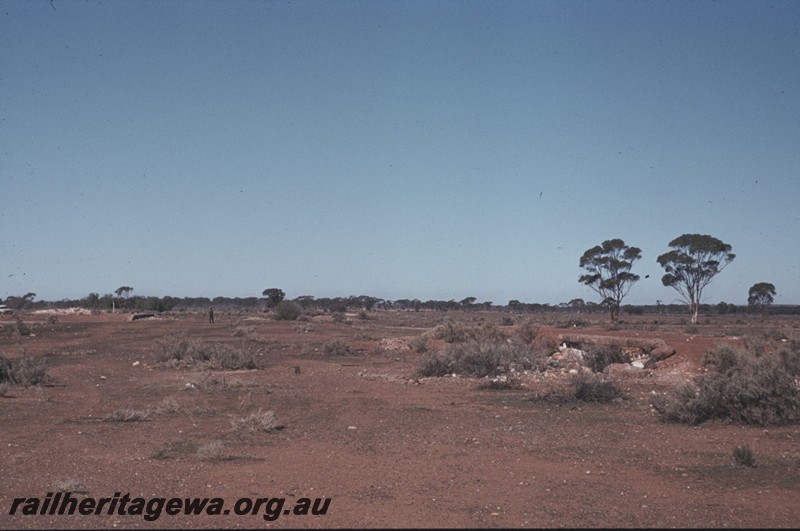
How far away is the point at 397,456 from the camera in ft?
33.4

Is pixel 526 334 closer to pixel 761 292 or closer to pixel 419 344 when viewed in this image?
pixel 419 344

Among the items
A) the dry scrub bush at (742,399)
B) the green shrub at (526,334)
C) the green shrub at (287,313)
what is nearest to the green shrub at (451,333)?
the green shrub at (526,334)

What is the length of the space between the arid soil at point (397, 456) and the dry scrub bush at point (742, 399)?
305 millimetres

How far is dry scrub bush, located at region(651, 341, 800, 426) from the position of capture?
12.2m

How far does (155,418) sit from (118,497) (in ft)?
19.4

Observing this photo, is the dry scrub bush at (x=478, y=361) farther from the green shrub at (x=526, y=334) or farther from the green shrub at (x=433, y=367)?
the green shrub at (x=526, y=334)

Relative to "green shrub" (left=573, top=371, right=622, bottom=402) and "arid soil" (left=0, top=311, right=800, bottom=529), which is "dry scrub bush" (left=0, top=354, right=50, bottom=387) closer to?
"arid soil" (left=0, top=311, right=800, bottom=529)

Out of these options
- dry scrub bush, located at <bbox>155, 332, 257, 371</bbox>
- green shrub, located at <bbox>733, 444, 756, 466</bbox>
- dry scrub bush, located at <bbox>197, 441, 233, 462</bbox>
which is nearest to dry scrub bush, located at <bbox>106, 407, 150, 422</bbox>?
dry scrub bush, located at <bbox>197, 441, 233, 462</bbox>

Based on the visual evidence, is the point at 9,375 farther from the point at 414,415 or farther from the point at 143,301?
the point at 143,301

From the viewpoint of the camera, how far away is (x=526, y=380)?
19.7 meters

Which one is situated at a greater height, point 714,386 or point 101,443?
point 714,386

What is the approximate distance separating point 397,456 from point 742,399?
6.92 metres

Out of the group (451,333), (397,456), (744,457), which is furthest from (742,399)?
(451,333)

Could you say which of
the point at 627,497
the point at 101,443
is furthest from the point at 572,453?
the point at 101,443
